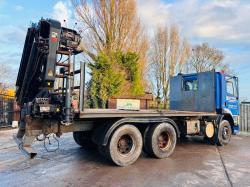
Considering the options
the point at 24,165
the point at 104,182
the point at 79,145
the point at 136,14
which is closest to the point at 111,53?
the point at 136,14

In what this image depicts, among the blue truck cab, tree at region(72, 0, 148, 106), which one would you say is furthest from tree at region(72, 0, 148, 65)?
the blue truck cab

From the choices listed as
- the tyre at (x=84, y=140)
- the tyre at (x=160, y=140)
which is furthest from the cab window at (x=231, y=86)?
the tyre at (x=84, y=140)

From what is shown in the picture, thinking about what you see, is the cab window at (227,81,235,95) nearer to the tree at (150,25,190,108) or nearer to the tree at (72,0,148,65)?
the tree at (72,0,148,65)

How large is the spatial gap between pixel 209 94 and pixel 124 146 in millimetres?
4670

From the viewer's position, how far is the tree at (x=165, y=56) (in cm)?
3050

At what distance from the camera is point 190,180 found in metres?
5.26

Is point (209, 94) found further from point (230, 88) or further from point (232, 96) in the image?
point (232, 96)

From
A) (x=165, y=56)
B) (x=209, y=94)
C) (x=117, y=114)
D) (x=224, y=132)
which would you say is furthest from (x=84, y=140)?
(x=165, y=56)

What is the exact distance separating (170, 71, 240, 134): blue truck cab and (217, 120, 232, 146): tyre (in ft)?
0.95

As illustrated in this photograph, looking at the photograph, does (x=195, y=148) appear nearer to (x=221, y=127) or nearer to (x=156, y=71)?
(x=221, y=127)

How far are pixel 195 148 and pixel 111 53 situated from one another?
11.5 metres

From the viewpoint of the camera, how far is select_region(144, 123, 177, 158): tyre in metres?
6.99

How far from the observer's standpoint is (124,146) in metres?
6.59

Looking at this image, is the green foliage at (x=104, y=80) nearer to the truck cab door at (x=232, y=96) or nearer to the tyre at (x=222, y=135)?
the truck cab door at (x=232, y=96)
